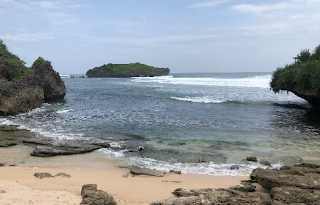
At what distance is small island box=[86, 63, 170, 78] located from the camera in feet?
418

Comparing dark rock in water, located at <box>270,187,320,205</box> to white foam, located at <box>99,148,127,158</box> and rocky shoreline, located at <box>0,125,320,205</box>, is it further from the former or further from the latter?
white foam, located at <box>99,148,127,158</box>

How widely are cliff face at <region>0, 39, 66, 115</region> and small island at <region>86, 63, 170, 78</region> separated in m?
99.6

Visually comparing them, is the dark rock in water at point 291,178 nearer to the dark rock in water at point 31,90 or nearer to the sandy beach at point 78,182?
the sandy beach at point 78,182

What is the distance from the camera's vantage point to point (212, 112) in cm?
1986

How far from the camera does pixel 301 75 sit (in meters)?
18.8

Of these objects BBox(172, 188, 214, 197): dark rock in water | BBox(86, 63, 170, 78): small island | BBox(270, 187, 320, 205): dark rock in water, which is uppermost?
BBox(86, 63, 170, 78): small island

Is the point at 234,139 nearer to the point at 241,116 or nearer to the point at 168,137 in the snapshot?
the point at 168,137

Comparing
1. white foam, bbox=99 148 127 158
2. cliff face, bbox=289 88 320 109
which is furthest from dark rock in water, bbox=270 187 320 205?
cliff face, bbox=289 88 320 109

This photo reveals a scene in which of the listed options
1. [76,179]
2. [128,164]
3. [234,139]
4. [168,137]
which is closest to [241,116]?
[234,139]

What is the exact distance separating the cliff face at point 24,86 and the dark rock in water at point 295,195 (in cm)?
1801

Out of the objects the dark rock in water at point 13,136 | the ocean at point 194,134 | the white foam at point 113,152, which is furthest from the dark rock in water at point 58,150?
the dark rock in water at point 13,136

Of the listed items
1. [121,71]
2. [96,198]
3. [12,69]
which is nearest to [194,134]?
[96,198]

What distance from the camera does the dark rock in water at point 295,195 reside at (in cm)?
519

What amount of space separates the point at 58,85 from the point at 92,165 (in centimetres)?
2161
